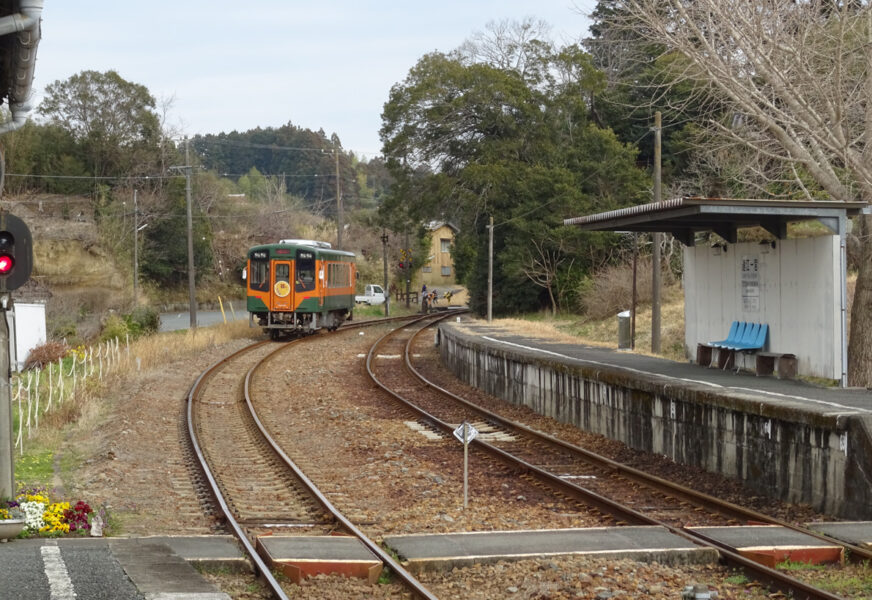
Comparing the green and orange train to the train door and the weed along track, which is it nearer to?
the train door

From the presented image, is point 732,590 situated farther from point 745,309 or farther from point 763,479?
point 745,309

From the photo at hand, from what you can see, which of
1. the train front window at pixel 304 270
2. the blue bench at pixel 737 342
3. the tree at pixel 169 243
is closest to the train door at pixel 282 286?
the train front window at pixel 304 270

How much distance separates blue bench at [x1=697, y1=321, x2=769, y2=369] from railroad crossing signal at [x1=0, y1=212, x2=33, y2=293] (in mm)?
9701

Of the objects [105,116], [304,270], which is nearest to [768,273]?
[304,270]

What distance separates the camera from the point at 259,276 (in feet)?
105

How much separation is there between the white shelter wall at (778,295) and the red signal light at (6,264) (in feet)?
30.8

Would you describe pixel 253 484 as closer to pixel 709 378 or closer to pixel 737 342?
pixel 709 378

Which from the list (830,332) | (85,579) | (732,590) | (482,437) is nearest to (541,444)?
(482,437)

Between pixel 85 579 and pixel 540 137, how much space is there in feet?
134

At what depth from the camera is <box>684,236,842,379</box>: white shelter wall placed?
13.0 m

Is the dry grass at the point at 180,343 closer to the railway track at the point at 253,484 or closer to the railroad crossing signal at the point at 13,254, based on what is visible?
the railway track at the point at 253,484

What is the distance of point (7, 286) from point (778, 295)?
9.88 meters

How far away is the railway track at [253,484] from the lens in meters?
8.09

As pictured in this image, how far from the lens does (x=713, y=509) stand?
9.26 meters
